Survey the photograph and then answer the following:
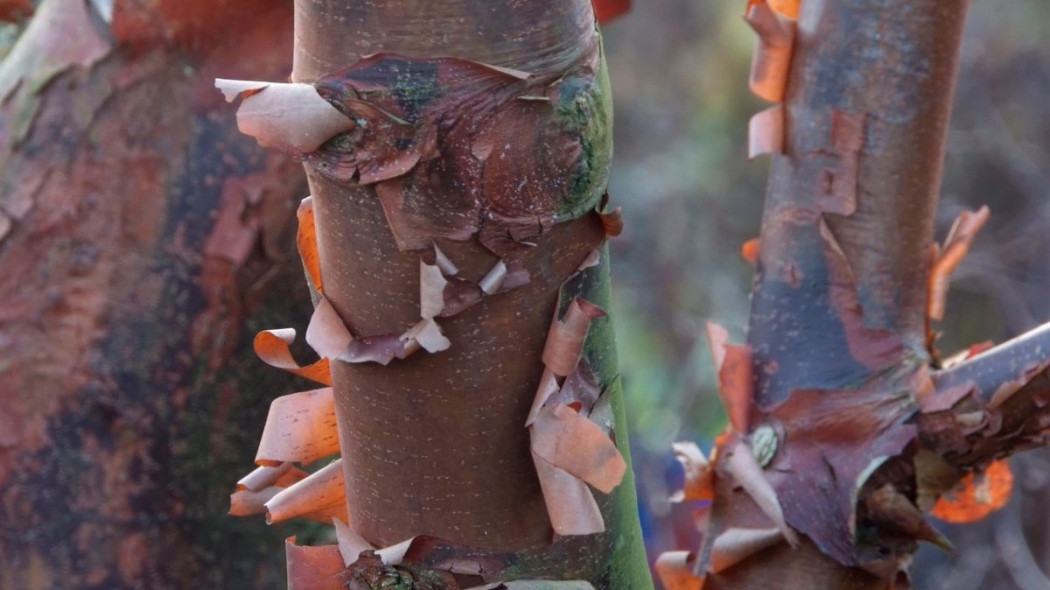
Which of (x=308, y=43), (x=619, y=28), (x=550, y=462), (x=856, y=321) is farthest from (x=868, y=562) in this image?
(x=619, y=28)

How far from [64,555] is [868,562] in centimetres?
63

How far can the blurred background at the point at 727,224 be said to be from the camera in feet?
8.58

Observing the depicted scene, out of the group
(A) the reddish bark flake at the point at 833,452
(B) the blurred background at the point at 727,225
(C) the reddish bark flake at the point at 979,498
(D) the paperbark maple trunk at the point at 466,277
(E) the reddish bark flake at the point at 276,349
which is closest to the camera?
(D) the paperbark maple trunk at the point at 466,277

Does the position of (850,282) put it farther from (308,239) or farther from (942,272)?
(308,239)

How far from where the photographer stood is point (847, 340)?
0.73 metres

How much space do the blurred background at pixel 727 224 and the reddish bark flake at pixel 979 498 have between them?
147cm

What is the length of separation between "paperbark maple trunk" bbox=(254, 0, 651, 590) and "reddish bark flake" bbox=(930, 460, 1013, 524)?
46 cm

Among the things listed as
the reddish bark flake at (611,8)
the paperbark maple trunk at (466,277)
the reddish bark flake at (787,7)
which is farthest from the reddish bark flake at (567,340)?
the reddish bark flake at (611,8)

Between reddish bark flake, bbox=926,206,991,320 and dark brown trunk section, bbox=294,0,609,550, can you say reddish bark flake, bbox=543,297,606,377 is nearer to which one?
dark brown trunk section, bbox=294,0,609,550

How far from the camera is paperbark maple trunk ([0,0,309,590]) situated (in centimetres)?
85

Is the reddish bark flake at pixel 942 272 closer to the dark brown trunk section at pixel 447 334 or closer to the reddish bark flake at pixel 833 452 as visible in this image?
the reddish bark flake at pixel 833 452

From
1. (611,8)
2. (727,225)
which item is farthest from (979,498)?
(727,225)

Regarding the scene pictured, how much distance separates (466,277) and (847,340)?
0.44 metres

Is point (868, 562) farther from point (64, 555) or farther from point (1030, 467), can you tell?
point (1030, 467)
